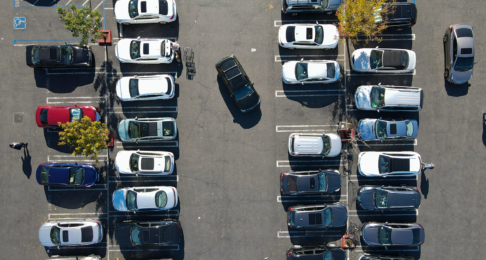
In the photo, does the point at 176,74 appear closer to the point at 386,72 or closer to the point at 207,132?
the point at 207,132

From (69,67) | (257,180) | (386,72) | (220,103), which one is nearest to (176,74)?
(220,103)

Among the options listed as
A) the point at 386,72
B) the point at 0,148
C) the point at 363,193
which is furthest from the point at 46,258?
the point at 386,72

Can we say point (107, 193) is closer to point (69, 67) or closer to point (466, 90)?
point (69, 67)

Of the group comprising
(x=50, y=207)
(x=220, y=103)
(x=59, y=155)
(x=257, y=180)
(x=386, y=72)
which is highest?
(x=386, y=72)

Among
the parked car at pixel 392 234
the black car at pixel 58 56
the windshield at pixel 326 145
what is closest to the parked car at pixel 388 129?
the windshield at pixel 326 145

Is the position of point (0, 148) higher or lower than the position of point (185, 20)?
lower
